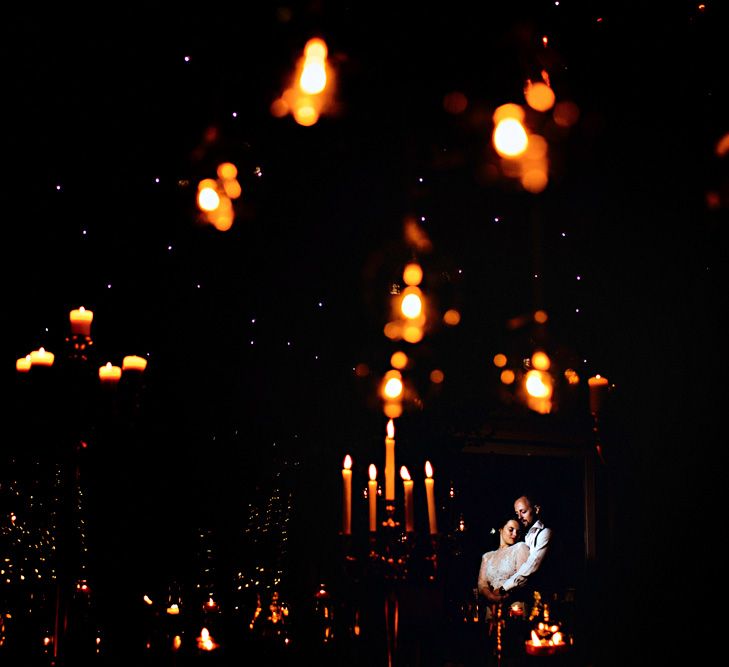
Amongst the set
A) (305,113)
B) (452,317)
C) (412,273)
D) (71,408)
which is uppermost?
(305,113)

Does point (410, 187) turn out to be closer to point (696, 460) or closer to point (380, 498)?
point (380, 498)

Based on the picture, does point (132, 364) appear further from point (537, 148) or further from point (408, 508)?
point (537, 148)

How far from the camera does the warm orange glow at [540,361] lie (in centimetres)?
861

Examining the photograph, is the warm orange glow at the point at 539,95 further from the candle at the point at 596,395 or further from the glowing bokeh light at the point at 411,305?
the candle at the point at 596,395

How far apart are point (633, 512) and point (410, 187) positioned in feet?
14.3

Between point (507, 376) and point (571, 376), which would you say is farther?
point (571, 376)

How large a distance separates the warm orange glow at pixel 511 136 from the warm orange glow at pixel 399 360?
3830mm

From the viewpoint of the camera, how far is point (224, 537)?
252 inches

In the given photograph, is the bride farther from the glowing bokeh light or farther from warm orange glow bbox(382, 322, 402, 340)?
the glowing bokeh light

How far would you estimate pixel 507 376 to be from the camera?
8.49 metres

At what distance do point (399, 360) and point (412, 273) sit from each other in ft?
2.69

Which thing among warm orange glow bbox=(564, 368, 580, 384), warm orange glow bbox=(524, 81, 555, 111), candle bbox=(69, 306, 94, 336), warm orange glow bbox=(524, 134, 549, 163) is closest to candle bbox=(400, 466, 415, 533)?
candle bbox=(69, 306, 94, 336)

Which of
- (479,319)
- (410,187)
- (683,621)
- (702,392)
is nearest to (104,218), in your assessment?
(410,187)

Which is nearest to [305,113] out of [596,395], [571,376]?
[596,395]
